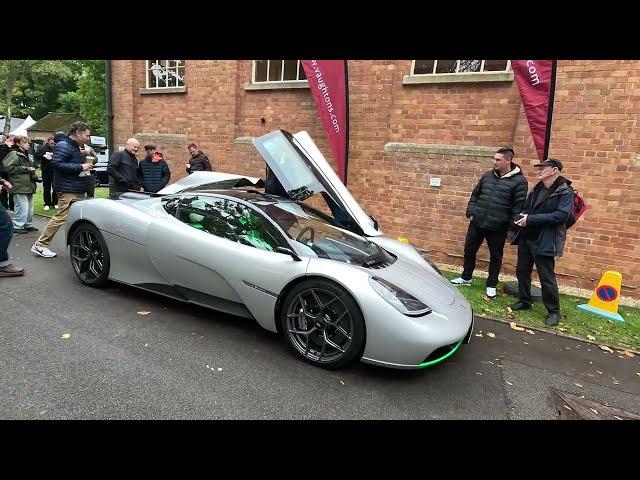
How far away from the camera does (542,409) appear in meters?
2.65

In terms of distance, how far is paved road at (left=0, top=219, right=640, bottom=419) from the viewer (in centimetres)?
238

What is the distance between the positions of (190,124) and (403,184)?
5.08 meters

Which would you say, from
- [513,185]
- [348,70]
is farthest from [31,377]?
[348,70]

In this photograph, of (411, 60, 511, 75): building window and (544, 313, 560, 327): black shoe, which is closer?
(544, 313, 560, 327): black shoe

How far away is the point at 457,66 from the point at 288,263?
4892mm

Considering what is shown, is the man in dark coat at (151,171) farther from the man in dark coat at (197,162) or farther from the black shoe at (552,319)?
the black shoe at (552,319)

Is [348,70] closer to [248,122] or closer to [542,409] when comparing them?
[248,122]

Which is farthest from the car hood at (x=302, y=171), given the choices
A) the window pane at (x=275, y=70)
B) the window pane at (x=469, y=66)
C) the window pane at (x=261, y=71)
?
the window pane at (x=261, y=71)

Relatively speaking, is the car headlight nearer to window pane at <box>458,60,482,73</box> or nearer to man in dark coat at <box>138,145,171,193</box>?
window pane at <box>458,60,482,73</box>

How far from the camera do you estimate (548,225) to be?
4.09m

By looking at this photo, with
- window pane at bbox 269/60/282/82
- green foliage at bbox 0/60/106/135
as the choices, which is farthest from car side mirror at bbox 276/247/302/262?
green foliage at bbox 0/60/106/135

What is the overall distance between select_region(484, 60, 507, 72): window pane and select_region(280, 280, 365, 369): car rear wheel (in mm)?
4903

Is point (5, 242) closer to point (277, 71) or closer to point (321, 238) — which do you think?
point (321, 238)

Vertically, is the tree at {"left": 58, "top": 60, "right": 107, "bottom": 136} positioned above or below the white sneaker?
above
